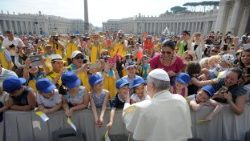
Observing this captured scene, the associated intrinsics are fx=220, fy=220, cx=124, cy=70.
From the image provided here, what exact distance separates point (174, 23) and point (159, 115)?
9793cm

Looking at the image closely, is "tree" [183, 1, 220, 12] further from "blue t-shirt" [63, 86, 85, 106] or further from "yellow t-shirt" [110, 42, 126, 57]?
"blue t-shirt" [63, 86, 85, 106]

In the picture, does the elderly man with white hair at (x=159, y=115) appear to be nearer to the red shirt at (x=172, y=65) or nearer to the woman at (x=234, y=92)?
the woman at (x=234, y=92)

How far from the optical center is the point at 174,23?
313 ft

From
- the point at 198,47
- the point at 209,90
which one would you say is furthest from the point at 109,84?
the point at 198,47

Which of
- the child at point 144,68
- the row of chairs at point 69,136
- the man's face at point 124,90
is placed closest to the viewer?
the row of chairs at point 69,136

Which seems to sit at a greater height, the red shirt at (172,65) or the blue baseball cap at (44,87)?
the red shirt at (172,65)

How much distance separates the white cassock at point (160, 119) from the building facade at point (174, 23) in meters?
63.5

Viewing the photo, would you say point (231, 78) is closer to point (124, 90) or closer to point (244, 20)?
point (124, 90)

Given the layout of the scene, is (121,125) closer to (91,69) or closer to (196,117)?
(196,117)

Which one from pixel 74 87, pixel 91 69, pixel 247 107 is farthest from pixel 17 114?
pixel 247 107

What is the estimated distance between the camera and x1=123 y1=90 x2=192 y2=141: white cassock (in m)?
2.20

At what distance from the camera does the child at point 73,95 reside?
343 cm

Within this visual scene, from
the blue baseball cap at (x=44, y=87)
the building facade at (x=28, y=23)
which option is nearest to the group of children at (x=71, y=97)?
the blue baseball cap at (x=44, y=87)

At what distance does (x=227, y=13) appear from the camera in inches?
902
